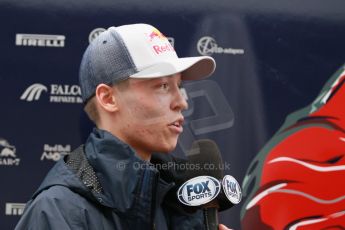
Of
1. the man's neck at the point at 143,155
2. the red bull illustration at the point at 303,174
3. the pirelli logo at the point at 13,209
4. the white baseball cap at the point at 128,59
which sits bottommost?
the pirelli logo at the point at 13,209

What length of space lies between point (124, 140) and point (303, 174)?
3.11ft

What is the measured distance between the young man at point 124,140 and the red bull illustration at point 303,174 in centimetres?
72

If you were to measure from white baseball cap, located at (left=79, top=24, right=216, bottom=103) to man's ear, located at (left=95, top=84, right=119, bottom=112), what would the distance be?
18 mm

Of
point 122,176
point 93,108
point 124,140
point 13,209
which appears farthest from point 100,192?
point 13,209

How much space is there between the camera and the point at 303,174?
2287 millimetres

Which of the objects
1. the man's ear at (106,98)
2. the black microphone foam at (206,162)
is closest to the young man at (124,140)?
the man's ear at (106,98)

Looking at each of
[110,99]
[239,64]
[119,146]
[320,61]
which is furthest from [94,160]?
[320,61]

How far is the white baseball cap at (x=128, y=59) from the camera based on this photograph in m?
1.54

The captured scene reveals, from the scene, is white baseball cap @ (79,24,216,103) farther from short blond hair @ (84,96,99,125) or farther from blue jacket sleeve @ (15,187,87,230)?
blue jacket sleeve @ (15,187,87,230)

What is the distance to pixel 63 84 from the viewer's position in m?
2.29

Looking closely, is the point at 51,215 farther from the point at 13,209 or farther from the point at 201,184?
the point at 13,209

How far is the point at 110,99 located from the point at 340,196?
42.8 inches

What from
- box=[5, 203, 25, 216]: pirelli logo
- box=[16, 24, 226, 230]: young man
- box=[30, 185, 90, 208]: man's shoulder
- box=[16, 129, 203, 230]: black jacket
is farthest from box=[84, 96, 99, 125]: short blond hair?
box=[5, 203, 25, 216]: pirelli logo

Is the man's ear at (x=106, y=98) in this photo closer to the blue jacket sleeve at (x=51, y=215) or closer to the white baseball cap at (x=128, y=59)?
the white baseball cap at (x=128, y=59)
